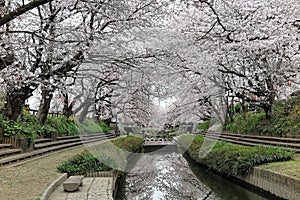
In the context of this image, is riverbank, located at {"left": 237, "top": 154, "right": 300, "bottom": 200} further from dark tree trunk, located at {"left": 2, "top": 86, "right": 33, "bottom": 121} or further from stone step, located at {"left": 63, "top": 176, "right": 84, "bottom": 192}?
dark tree trunk, located at {"left": 2, "top": 86, "right": 33, "bottom": 121}

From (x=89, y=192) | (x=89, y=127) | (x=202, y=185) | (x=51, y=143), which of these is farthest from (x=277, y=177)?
(x=89, y=127)

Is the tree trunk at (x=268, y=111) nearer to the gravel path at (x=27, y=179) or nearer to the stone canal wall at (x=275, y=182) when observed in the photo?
the stone canal wall at (x=275, y=182)

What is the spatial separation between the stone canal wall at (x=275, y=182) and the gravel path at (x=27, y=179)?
5207mm

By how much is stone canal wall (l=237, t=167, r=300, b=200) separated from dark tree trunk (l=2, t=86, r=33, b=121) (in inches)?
305

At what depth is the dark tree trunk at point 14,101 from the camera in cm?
1087

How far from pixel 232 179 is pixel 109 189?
19.8ft

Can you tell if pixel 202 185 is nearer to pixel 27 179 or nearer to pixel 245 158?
pixel 245 158

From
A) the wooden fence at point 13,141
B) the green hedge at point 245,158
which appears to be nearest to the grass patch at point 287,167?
the green hedge at point 245,158

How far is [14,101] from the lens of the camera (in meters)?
11.2

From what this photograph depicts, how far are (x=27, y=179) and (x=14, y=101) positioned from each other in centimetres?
505

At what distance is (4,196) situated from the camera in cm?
530

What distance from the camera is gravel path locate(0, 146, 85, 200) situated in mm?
5477

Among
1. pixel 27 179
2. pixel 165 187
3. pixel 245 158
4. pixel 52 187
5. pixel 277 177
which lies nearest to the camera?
pixel 52 187

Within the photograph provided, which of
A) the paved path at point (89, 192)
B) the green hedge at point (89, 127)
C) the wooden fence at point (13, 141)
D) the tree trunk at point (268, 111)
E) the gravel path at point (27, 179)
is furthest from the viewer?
the green hedge at point (89, 127)
